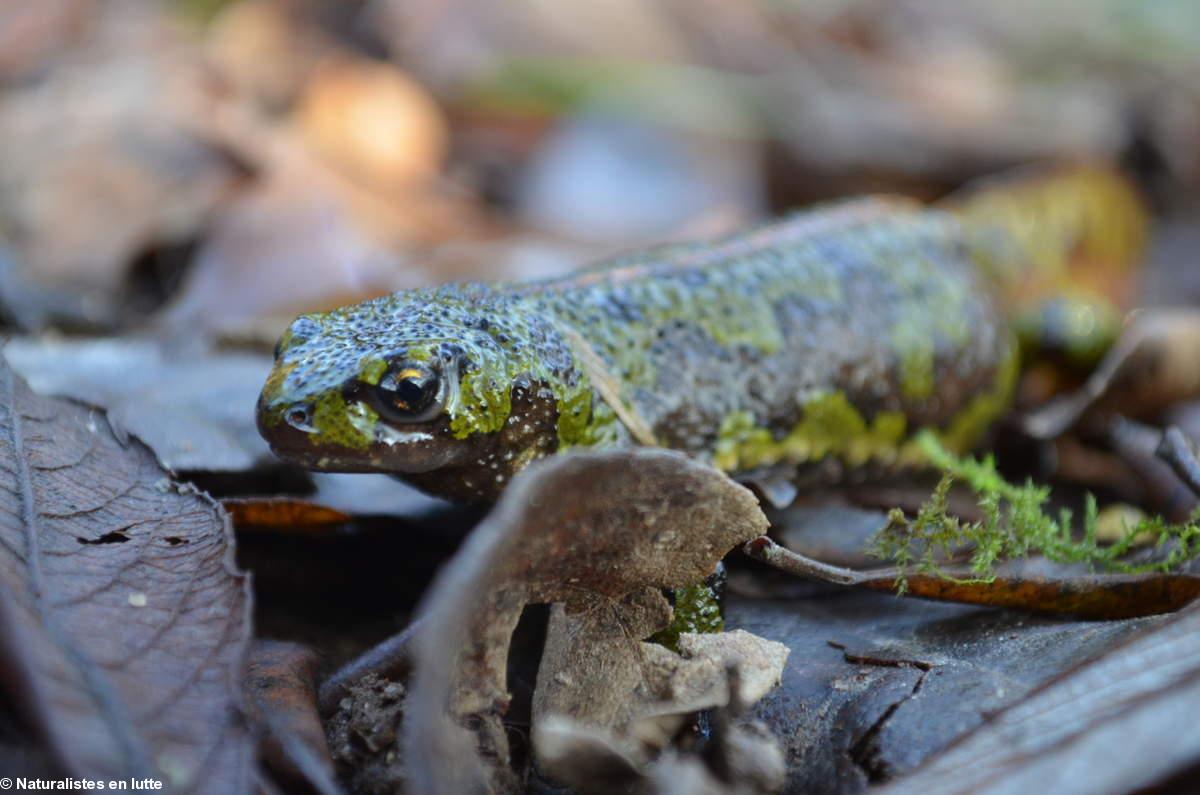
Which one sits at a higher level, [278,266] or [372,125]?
[372,125]

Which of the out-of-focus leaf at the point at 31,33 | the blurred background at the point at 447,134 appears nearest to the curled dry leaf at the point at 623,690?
the blurred background at the point at 447,134

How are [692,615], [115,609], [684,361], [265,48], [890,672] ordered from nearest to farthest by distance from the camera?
[115,609]
[890,672]
[692,615]
[684,361]
[265,48]

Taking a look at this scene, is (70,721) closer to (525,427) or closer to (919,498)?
(525,427)

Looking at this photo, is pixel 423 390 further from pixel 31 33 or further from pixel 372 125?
pixel 31 33

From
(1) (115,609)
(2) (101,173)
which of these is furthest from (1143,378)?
(2) (101,173)

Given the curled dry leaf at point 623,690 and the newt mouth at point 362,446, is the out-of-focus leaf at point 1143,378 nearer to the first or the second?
the curled dry leaf at point 623,690

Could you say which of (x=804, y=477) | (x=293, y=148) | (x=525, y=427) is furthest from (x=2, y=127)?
(x=804, y=477)
